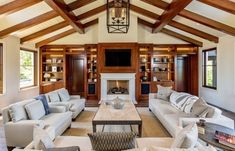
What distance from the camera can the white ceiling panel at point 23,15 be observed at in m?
6.54

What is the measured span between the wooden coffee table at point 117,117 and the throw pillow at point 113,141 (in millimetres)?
2134

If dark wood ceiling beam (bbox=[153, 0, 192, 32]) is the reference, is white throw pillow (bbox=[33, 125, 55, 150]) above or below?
below

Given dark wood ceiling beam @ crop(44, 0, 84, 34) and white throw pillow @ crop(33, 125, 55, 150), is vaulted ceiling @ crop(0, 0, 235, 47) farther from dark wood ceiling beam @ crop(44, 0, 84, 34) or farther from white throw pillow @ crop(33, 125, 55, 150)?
white throw pillow @ crop(33, 125, 55, 150)

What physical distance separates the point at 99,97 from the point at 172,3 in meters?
5.16

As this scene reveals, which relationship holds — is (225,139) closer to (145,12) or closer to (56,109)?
(56,109)

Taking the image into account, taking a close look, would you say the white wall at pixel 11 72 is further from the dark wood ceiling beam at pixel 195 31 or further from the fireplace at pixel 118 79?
the dark wood ceiling beam at pixel 195 31

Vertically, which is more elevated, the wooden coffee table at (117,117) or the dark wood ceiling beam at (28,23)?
the dark wood ceiling beam at (28,23)

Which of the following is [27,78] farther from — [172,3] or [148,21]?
[172,3]

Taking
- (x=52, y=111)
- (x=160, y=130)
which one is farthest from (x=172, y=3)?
(x=52, y=111)

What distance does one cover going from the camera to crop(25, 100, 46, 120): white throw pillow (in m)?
4.28

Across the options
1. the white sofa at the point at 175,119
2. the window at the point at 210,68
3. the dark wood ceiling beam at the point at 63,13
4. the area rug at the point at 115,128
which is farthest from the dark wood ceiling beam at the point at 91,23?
the white sofa at the point at 175,119

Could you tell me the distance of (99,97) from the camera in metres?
9.90

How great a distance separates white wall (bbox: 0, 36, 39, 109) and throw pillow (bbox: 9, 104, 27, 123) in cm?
352

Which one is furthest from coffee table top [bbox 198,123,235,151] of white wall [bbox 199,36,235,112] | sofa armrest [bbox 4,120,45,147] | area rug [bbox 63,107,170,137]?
white wall [bbox 199,36,235,112]
